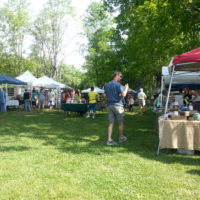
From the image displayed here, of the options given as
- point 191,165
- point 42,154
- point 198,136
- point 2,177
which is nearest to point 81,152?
point 42,154

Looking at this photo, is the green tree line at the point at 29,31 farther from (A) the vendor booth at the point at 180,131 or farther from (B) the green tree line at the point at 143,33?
(A) the vendor booth at the point at 180,131

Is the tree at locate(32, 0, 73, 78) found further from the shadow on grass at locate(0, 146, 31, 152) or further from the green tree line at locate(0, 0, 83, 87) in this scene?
the shadow on grass at locate(0, 146, 31, 152)

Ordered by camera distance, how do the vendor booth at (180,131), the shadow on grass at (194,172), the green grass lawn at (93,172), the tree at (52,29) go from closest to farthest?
the green grass lawn at (93,172)
the shadow on grass at (194,172)
the vendor booth at (180,131)
the tree at (52,29)

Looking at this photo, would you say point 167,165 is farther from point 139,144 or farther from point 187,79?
point 187,79

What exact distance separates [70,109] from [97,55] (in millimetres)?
22631

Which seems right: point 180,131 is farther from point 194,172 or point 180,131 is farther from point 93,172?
point 93,172

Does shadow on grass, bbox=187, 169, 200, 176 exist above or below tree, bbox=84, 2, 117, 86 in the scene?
below

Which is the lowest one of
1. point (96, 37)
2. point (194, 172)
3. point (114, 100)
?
point (194, 172)

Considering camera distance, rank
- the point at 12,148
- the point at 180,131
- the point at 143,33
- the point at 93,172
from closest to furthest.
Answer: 1. the point at 93,172
2. the point at 180,131
3. the point at 12,148
4. the point at 143,33

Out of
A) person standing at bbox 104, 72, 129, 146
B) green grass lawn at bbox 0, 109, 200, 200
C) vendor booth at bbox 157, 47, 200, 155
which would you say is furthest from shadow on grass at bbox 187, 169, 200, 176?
person standing at bbox 104, 72, 129, 146

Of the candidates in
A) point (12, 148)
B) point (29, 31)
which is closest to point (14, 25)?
point (29, 31)

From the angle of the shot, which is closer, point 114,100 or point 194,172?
point 194,172

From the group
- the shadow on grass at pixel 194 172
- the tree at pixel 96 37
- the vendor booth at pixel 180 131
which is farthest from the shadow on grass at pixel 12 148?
the tree at pixel 96 37

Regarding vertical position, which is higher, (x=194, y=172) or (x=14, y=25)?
(x=14, y=25)
